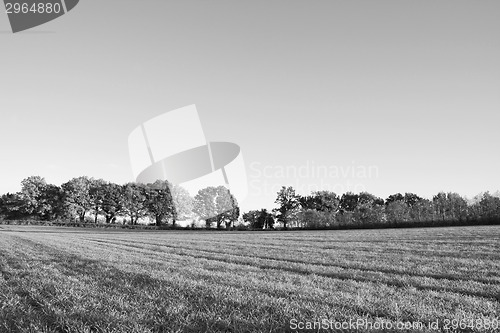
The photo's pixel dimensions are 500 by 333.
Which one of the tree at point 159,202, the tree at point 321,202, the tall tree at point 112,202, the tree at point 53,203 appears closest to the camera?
the tree at point 53,203

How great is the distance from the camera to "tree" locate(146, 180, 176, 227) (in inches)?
→ 4146

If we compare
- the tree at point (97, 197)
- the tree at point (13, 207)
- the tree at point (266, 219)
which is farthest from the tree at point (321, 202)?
the tree at point (13, 207)

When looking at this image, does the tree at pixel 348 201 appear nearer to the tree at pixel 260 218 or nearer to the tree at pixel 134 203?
the tree at pixel 260 218

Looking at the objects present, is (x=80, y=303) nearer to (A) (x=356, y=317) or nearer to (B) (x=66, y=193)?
(A) (x=356, y=317)

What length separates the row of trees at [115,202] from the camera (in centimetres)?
9606

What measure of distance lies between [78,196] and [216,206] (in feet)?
137

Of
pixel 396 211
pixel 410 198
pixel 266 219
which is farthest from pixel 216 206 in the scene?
pixel 410 198

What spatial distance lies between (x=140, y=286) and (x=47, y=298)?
1.75 metres

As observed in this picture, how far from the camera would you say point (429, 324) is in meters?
4.52

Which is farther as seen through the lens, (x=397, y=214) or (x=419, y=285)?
(x=397, y=214)

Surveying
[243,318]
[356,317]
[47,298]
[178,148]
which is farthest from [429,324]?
[178,148]

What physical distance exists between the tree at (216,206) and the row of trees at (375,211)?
9732 millimetres

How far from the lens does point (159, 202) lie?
10631 cm

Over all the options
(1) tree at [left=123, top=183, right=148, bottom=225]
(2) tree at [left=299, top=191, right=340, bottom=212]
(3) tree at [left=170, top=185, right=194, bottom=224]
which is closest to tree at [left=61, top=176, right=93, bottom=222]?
(1) tree at [left=123, top=183, right=148, bottom=225]
